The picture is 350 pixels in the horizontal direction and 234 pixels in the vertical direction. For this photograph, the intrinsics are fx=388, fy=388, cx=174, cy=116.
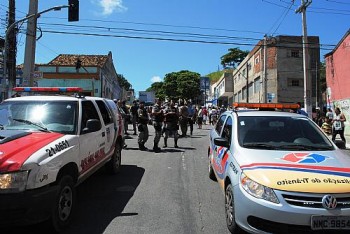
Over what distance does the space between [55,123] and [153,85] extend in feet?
399

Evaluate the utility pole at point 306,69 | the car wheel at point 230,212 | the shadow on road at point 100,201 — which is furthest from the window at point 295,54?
the car wheel at point 230,212

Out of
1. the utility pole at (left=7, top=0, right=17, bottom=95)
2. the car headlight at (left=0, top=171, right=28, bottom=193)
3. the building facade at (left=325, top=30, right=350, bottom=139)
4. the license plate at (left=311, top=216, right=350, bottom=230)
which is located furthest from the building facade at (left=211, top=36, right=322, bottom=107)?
the car headlight at (left=0, top=171, right=28, bottom=193)

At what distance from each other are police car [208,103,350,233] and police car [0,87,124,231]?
86.4 inches

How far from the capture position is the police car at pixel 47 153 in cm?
435

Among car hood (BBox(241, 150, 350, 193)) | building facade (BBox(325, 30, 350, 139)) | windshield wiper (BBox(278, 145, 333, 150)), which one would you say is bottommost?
car hood (BBox(241, 150, 350, 193))

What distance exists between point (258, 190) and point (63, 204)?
8.57ft

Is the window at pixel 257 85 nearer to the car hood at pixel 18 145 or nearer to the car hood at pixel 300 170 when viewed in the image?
the car hood at pixel 300 170

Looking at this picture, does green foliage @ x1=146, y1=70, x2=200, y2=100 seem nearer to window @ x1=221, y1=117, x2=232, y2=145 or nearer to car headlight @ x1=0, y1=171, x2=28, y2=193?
window @ x1=221, y1=117, x2=232, y2=145

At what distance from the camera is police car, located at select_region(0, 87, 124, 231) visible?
14.3 ft

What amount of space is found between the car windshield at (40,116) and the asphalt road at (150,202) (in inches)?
54.6

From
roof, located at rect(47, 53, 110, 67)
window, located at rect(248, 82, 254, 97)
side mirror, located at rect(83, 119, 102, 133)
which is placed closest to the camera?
side mirror, located at rect(83, 119, 102, 133)

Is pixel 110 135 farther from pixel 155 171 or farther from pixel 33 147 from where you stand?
pixel 33 147

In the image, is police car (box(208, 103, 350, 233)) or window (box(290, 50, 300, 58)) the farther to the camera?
window (box(290, 50, 300, 58))

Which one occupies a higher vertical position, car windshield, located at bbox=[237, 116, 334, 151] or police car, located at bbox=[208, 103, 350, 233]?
car windshield, located at bbox=[237, 116, 334, 151]
